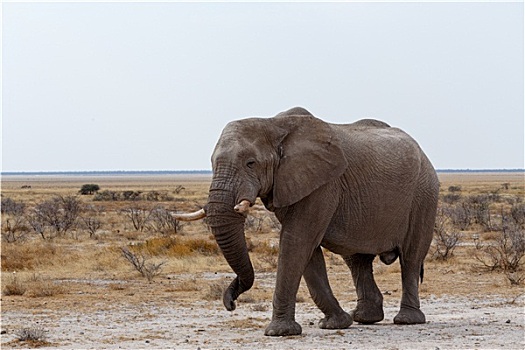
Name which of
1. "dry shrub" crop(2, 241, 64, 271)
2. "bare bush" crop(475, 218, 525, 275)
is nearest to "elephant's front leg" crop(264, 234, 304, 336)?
"bare bush" crop(475, 218, 525, 275)

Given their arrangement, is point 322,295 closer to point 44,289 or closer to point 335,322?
point 335,322

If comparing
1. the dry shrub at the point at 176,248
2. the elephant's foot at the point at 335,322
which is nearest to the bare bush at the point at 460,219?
the dry shrub at the point at 176,248

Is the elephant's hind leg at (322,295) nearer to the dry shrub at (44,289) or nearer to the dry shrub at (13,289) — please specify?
the dry shrub at (44,289)

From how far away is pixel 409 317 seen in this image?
11.7 m

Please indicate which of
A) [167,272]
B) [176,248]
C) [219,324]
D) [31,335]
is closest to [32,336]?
[31,335]

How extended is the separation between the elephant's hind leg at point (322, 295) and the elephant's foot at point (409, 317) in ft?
2.89

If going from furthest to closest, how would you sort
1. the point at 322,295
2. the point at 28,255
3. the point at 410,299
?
the point at 28,255
the point at 410,299
the point at 322,295

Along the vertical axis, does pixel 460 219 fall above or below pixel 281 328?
below

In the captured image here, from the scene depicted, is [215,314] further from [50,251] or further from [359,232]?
[50,251]

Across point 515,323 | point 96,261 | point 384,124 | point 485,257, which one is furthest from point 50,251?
point 515,323

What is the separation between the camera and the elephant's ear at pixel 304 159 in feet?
33.7

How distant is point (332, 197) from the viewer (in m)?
10.7

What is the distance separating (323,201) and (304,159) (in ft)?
1.69

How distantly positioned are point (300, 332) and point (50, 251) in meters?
12.4
